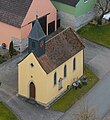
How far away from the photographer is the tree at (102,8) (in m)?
80.5

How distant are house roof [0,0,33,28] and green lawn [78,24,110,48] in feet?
36.9

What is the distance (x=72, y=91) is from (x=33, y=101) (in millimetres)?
5837

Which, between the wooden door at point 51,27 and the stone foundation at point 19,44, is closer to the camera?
the stone foundation at point 19,44

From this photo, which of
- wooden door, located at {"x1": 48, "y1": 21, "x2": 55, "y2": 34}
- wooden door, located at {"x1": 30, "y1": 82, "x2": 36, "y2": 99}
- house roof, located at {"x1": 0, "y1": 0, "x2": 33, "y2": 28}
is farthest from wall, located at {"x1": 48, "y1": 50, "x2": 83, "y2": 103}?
wooden door, located at {"x1": 48, "y1": 21, "x2": 55, "y2": 34}

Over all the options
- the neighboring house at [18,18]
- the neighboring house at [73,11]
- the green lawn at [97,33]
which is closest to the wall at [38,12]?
the neighboring house at [18,18]

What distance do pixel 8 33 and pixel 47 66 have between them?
15.2 meters

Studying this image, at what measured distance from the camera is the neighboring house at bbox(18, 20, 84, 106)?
58.3 m

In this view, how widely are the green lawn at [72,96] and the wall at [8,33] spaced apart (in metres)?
11.9

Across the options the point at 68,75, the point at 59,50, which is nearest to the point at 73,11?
the point at 68,75

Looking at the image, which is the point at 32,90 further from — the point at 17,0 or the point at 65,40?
the point at 17,0

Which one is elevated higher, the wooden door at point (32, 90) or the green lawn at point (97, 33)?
the wooden door at point (32, 90)

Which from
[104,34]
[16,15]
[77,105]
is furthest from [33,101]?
[104,34]

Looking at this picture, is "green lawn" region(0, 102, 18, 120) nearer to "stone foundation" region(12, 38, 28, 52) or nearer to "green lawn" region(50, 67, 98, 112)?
"green lawn" region(50, 67, 98, 112)

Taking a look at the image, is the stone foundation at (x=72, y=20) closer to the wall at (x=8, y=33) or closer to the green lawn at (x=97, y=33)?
the green lawn at (x=97, y=33)
